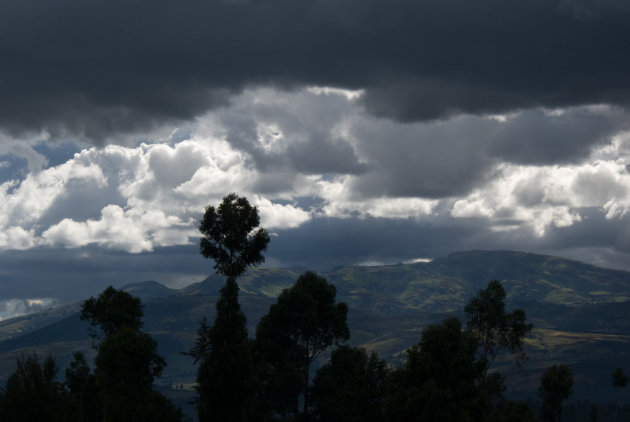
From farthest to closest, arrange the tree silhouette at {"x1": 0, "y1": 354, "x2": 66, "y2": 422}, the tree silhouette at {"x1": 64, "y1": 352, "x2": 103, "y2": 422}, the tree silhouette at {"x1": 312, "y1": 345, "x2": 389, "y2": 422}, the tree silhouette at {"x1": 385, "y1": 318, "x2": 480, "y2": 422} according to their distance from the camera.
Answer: the tree silhouette at {"x1": 64, "y1": 352, "x2": 103, "y2": 422}, the tree silhouette at {"x1": 312, "y1": 345, "x2": 389, "y2": 422}, the tree silhouette at {"x1": 385, "y1": 318, "x2": 480, "y2": 422}, the tree silhouette at {"x1": 0, "y1": 354, "x2": 66, "y2": 422}

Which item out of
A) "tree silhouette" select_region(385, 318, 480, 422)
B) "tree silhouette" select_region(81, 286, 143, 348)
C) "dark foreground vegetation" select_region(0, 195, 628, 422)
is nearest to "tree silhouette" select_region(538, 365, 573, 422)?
"dark foreground vegetation" select_region(0, 195, 628, 422)

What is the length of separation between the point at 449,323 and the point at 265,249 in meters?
29.2

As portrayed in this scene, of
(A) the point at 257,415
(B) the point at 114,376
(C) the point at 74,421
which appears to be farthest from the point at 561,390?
(C) the point at 74,421

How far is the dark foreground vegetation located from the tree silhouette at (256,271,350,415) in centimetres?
17

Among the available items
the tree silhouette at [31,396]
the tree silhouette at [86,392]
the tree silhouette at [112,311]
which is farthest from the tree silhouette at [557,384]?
the tree silhouette at [31,396]

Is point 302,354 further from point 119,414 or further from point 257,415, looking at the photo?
point 119,414

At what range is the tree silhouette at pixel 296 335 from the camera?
105m

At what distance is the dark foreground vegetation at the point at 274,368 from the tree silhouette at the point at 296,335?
17 cm

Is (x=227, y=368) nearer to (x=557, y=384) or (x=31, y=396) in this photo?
(x=31, y=396)

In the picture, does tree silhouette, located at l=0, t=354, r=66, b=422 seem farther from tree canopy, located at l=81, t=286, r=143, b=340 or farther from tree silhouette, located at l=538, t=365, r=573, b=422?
tree silhouette, located at l=538, t=365, r=573, b=422

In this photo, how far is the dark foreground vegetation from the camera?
65.1m

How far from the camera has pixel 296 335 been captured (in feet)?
365

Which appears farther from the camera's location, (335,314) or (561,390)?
(561,390)

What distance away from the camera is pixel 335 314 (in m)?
113
